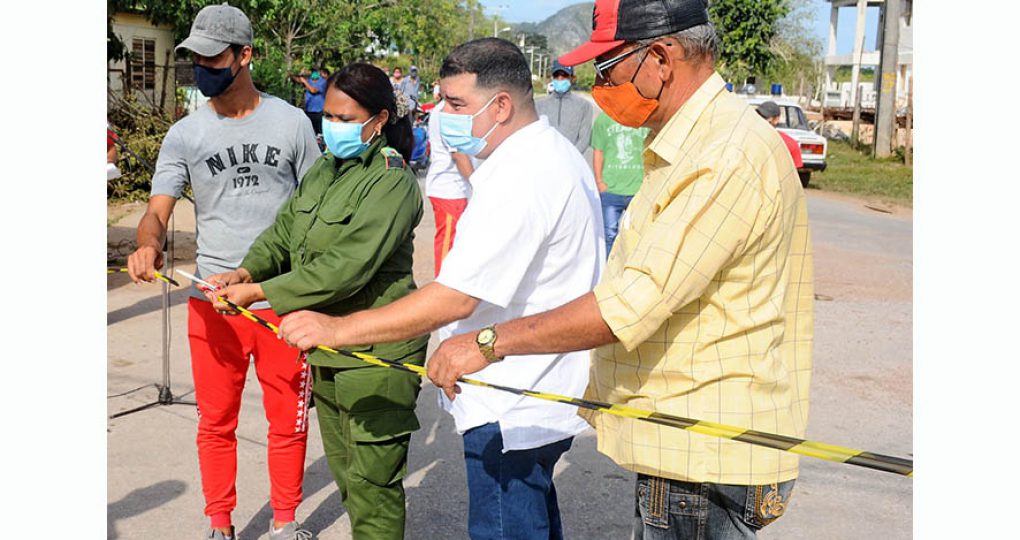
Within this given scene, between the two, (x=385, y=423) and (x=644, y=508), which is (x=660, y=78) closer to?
(x=644, y=508)

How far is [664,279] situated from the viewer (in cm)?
216

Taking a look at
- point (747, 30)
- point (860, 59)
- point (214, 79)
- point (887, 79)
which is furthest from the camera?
point (860, 59)

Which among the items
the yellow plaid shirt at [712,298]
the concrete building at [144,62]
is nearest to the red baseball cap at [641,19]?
the yellow plaid shirt at [712,298]

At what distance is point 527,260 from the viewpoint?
2.75m

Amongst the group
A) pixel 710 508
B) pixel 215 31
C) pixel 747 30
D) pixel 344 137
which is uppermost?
pixel 747 30

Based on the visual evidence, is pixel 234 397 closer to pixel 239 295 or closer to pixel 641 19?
pixel 239 295

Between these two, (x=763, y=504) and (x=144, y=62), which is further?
(x=144, y=62)

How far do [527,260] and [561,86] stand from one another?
5.96 m

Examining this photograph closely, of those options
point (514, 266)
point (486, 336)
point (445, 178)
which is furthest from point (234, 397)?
point (445, 178)

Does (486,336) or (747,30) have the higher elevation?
(747,30)

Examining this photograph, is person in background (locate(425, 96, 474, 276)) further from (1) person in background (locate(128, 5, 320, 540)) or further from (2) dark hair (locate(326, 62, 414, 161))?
(2) dark hair (locate(326, 62, 414, 161))

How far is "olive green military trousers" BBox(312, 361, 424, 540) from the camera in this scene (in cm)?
357

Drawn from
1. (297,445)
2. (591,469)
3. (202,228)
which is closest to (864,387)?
(591,469)

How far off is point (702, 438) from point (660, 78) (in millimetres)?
851
